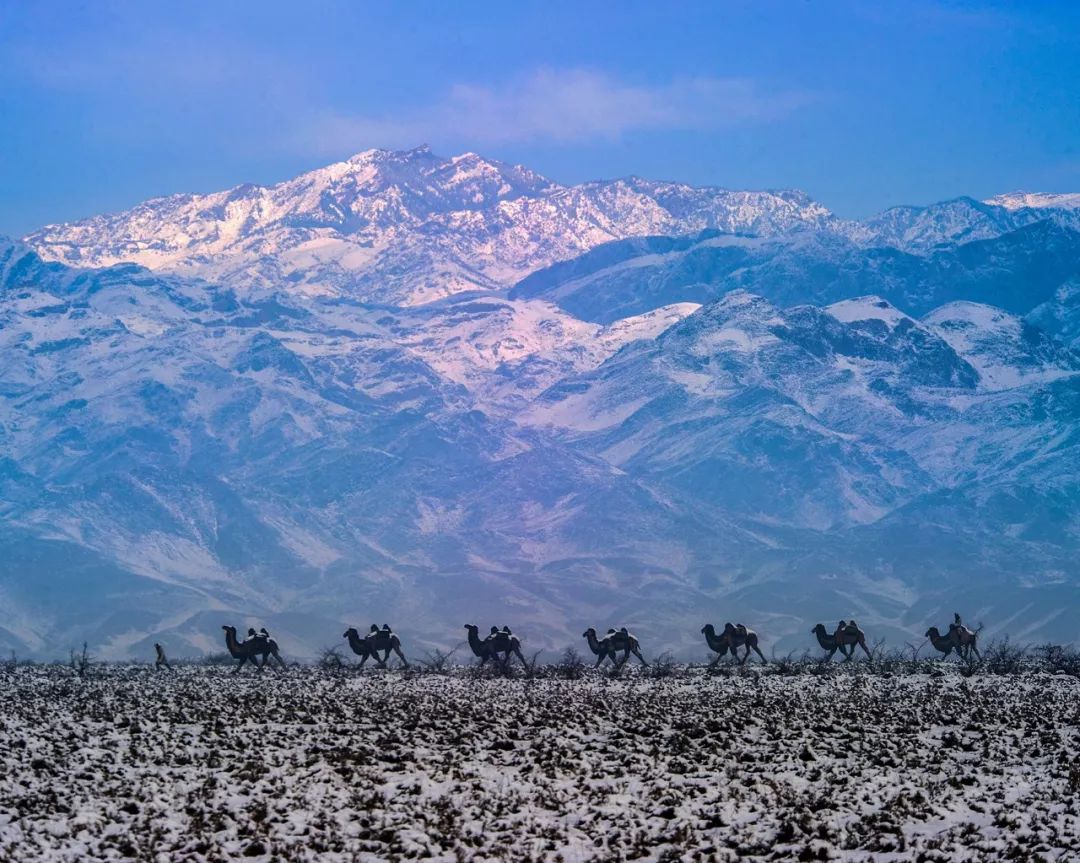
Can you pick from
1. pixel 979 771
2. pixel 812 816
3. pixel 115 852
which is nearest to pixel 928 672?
pixel 979 771

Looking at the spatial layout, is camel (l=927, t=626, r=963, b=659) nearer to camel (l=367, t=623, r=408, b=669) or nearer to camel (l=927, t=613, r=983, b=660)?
camel (l=927, t=613, r=983, b=660)

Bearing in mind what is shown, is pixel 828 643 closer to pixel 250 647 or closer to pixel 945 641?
pixel 945 641

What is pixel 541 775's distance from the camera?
28.0 metres

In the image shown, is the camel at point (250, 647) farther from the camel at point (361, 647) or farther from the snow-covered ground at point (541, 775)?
the snow-covered ground at point (541, 775)

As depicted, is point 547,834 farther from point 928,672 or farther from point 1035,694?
point 928,672

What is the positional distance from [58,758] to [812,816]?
1356 centimetres

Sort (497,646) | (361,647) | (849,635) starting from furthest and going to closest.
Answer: (849,635) < (361,647) < (497,646)

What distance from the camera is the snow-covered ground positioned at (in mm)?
23578

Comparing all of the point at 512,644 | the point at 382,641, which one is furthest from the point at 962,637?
the point at 382,641

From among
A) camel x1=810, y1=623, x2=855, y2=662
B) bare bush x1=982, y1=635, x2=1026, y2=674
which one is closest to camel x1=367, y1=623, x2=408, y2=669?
camel x1=810, y1=623, x2=855, y2=662

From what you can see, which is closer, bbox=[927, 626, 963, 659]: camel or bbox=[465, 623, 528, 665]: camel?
bbox=[465, 623, 528, 665]: camel

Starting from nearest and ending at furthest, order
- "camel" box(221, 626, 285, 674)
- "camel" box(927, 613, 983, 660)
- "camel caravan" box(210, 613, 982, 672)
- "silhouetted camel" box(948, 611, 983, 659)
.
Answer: "camel caravan" box(210, 613, 982, 672) < "camel" box(221, 626, 285, 674) < "silhouetted camel" box(948, 611, 983, 659) < "camel" box(927, 613, 983, 660)

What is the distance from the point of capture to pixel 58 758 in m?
28.1

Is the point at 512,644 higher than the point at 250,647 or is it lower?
lower
